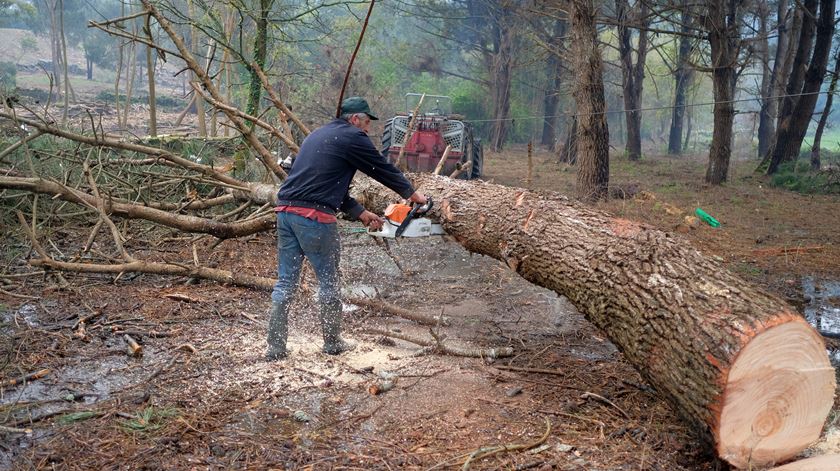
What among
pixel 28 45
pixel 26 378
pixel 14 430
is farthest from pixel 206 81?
pixel 28 45

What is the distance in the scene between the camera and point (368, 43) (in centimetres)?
2759

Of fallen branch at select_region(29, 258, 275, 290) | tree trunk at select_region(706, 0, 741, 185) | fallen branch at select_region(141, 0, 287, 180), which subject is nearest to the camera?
fallen branch at select_region(29, 258, 275, 290)

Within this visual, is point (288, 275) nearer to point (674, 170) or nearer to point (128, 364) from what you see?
point (128, 364)

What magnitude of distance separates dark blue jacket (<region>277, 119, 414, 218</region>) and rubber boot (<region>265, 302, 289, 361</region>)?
0.70 m

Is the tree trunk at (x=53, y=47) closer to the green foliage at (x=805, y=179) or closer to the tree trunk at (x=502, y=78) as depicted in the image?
the tree trunk at (x=502, y=78)

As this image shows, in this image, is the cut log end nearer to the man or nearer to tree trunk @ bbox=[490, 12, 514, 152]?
the man

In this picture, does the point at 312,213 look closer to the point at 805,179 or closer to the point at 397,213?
the point at 397,213

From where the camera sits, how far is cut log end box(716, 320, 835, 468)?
285cm

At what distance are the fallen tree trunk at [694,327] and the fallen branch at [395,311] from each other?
0.93 metres

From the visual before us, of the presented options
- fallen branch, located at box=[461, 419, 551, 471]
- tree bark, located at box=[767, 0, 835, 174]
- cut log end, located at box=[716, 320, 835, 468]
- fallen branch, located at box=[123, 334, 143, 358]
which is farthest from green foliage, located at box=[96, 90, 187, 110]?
cut log end, located at box=[716, 320, 835, 468]

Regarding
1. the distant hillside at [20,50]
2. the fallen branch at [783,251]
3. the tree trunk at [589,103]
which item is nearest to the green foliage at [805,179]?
the tree trunk at [589,103]

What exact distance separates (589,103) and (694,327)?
23.8ft

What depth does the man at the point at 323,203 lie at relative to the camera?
428cm

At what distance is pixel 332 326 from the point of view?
4.43m
